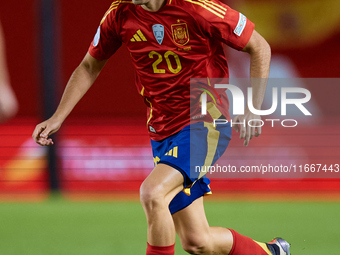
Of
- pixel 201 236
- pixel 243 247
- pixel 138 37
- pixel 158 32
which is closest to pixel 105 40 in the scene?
pixel 138 37

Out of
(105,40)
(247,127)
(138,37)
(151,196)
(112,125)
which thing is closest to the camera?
(151,196)

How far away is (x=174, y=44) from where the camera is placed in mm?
3166

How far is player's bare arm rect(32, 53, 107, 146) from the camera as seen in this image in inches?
126

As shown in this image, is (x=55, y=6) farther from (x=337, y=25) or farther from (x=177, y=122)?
(x=177, y=122)

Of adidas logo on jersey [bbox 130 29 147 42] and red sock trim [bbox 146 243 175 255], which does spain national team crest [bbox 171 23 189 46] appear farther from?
red sock trim [bbox 146 243 175 255]

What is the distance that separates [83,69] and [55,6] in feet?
11.0

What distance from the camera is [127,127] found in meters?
7.36

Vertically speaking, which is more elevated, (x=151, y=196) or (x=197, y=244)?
(x=151, y=196)

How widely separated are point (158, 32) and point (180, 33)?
0.40 feet

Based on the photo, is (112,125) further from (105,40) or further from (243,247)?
(243,247)

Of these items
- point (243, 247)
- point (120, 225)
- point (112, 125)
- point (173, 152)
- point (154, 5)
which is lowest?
point (120, 225)

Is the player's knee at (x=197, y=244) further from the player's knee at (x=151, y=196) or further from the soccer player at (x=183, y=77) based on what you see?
the player's knee at (x=151, y=196)

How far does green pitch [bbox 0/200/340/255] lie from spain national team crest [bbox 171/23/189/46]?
1.69m

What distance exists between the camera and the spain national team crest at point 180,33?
124 inches
